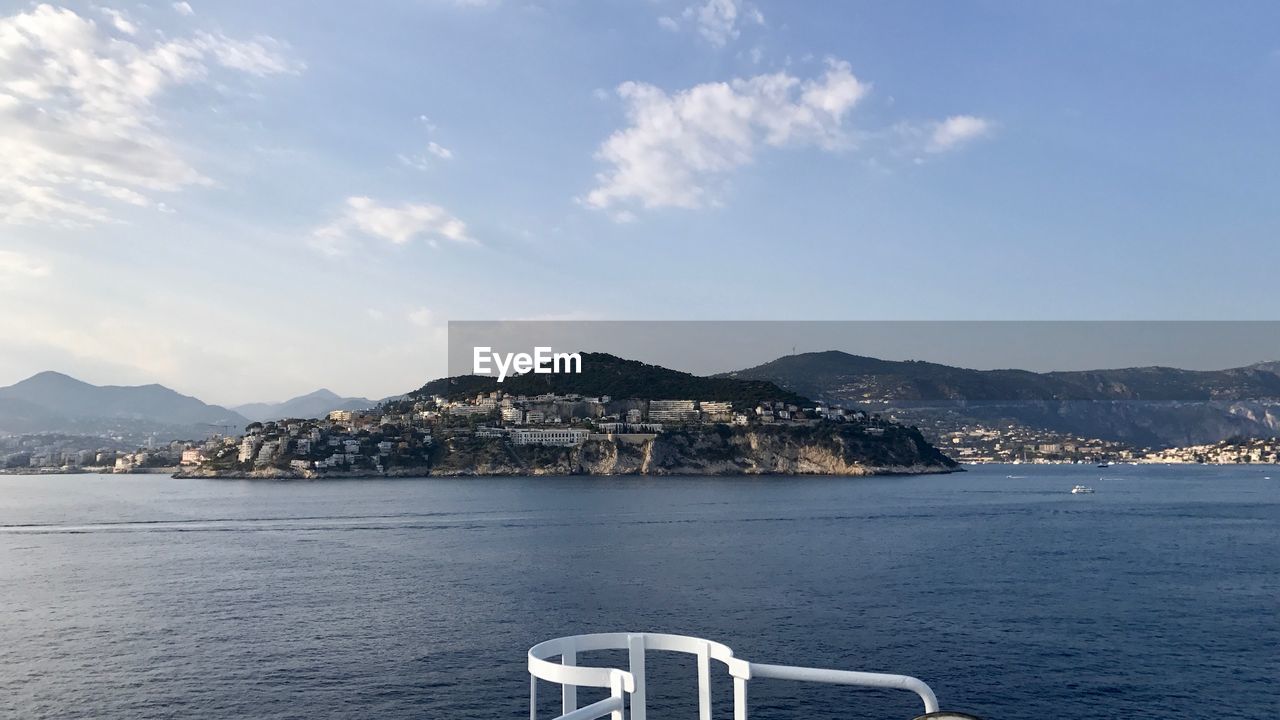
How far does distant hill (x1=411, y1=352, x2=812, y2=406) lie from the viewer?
177m

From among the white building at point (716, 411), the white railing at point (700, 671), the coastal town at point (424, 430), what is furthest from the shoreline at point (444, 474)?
the white railing at point (700, 671)

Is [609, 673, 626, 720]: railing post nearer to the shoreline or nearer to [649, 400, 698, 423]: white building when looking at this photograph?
the shoreline

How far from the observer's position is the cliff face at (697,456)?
134500mm

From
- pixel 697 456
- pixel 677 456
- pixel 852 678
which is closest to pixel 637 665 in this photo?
pixel 852 678

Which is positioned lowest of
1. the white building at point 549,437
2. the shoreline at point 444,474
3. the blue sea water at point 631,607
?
the blue sea water at point 631,607

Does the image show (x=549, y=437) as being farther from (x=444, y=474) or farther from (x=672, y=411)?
(x=672, y=411)

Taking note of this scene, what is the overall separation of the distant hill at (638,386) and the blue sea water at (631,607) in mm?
105406

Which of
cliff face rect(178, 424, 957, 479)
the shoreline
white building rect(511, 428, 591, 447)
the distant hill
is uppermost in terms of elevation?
the distant hill

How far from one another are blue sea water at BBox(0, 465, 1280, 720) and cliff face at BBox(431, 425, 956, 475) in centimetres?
6197

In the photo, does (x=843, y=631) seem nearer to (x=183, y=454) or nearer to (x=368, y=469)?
(x=368, y=469)

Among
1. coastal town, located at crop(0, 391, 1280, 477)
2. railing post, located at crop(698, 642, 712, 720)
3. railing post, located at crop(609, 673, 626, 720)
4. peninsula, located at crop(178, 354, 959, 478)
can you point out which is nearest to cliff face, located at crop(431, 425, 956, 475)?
peninsula, located at crop(178, 354, 959, 478)

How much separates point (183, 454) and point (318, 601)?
14459 centimetres

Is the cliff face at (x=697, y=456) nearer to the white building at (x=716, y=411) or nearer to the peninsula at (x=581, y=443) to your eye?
the peninsula at (x=581, y=443)

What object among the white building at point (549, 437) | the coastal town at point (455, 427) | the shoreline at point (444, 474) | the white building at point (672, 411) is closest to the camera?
the shoreline at point (444, 474)
